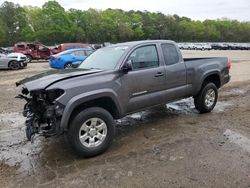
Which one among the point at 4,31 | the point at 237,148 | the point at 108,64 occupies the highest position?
the point at 4,31

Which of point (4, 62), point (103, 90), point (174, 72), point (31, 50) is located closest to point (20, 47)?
point (31, 50)

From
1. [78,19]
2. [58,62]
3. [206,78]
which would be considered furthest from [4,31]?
[206,78]

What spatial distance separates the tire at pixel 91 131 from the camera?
4.99 metres

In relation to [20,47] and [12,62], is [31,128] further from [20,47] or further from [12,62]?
[20,47]

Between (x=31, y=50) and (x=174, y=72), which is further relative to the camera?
(x=31, y=50)

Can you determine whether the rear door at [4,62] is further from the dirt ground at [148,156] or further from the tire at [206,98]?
the tire at [206,98]

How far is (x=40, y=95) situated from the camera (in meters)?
5.09

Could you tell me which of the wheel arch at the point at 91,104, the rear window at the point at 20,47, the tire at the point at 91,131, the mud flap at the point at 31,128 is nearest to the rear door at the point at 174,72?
the wheel arch at the point at 91,104

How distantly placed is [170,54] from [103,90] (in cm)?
226

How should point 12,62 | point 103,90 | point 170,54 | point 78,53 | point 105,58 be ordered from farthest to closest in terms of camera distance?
point 12,62
point 78,53
point 170,54
point 105,58
point 103,90

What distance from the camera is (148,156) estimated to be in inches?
205

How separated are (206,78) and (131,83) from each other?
2830mm

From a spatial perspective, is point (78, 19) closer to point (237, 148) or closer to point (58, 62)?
point (58, 62)

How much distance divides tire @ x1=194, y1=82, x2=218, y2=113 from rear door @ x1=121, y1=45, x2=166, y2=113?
1586 mm
